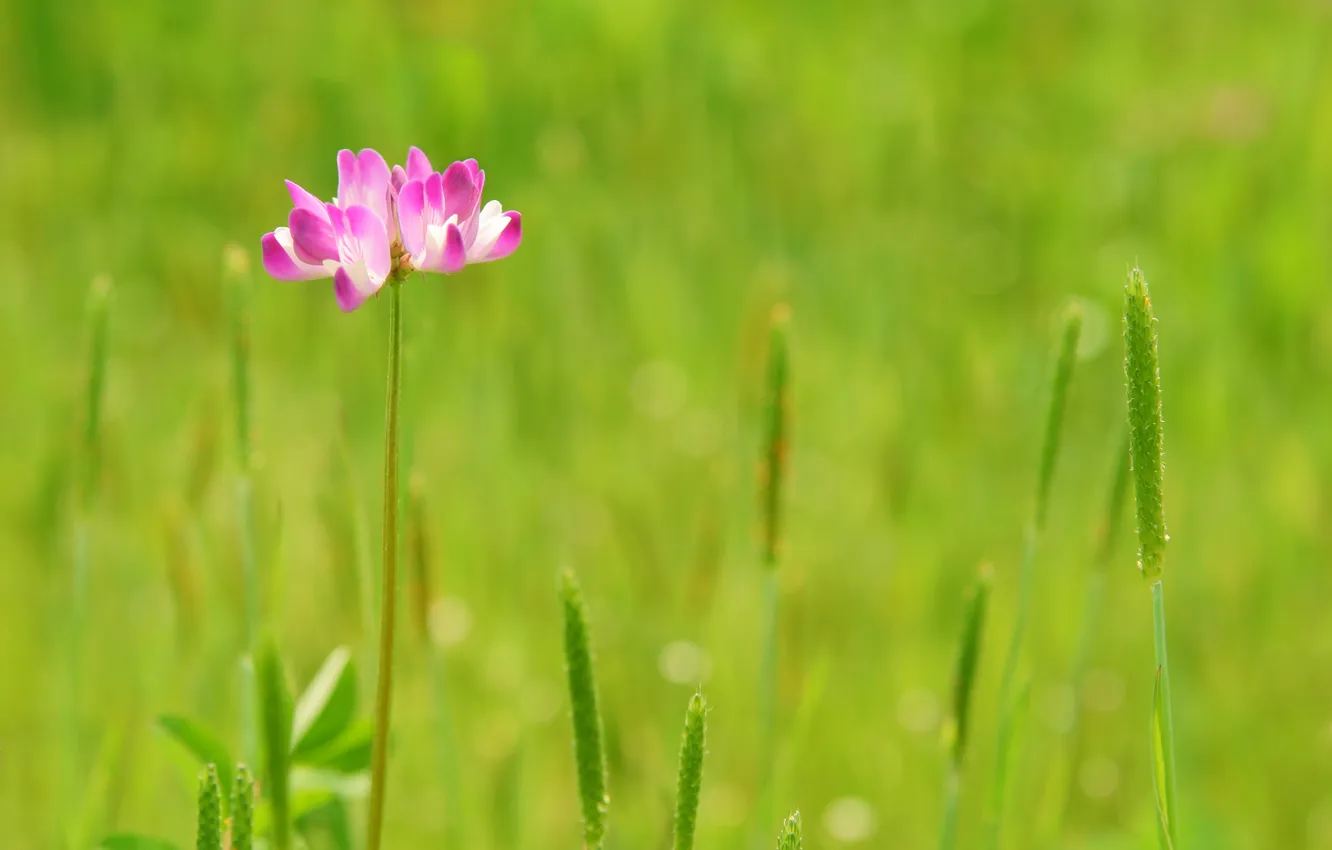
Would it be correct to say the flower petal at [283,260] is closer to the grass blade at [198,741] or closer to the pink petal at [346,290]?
the pink petal at [346,290]

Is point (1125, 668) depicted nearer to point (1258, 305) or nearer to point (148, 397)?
point (1258, 305)

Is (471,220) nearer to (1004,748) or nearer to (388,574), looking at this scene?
(388,574)

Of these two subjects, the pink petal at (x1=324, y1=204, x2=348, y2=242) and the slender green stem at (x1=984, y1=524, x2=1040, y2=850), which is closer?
the pink petal at (x1=324, y1=204, x2=348, y2=242)

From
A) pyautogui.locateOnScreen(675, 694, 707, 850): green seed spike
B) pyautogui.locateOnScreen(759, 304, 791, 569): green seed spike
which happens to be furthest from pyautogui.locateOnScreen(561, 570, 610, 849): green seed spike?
pyautogui.locateOnScreen(759, 304, 791, 569): green seed spike

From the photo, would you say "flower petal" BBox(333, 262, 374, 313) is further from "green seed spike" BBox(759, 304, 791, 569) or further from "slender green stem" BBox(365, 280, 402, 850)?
"green seed spike" BBox(759, 304, 791, 569)

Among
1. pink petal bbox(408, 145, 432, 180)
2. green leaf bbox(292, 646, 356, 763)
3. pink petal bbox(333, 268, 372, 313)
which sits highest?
pink petal bbox(408, 145, 432, 180)

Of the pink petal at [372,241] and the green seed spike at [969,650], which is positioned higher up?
the pink petal at [372,241]

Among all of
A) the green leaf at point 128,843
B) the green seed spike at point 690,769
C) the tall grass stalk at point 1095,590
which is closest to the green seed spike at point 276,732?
the green seed spike at point 690,769
